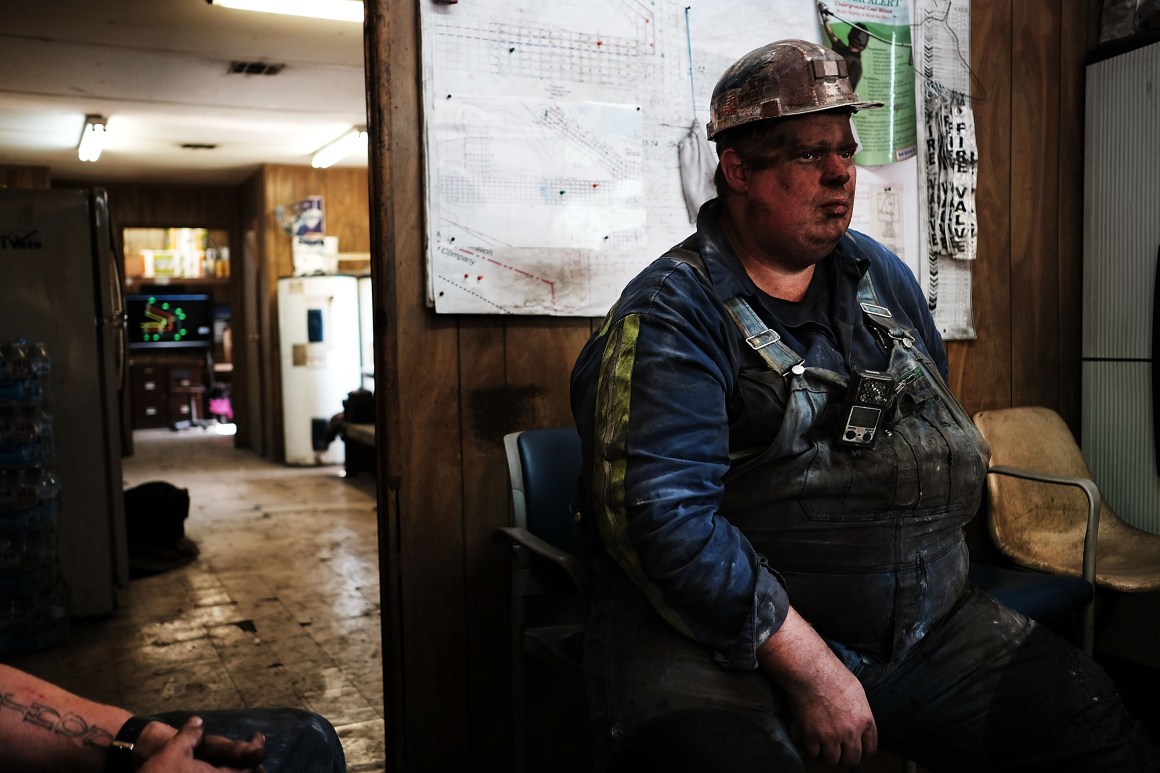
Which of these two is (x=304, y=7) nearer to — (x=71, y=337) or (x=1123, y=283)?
(x=71, y=337)

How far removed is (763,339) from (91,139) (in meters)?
7.90

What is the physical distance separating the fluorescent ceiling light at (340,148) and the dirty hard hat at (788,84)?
6.39 meters

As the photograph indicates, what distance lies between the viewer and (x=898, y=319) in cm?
175

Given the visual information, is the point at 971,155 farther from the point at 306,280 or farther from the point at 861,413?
the point at 306,280

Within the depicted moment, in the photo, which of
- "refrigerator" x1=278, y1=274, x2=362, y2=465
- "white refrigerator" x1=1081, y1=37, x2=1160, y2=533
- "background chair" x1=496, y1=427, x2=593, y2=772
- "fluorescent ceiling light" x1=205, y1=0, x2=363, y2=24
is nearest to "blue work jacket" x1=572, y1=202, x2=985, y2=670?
"background chair" x1=496, y1=427, x2=593, y2=772

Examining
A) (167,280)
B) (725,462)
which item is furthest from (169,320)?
(725,462)

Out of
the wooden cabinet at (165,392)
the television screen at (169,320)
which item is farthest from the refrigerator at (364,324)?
the television screen at (169,320)

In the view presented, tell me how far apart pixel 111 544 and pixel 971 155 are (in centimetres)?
392

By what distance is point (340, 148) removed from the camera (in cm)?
829

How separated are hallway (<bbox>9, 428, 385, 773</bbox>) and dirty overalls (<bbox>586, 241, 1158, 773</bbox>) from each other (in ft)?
4.88

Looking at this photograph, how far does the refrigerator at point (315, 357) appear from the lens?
855 cm

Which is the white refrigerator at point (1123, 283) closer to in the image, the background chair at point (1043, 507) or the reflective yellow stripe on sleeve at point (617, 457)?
the background chair at point (1043, 507)

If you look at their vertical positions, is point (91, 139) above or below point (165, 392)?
above

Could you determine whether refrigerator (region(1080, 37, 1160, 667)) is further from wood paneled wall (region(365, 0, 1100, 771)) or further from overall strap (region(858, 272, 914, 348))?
wood paneled wall (region(365, 0, 1100, 771))
